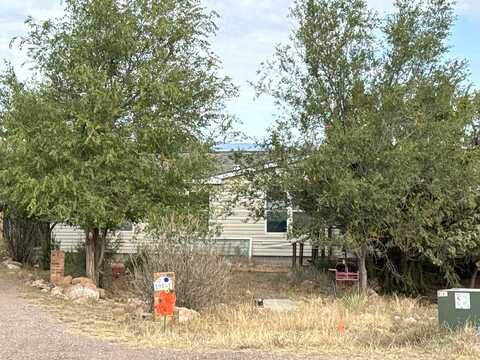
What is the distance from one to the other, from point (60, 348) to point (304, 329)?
3.41 meters

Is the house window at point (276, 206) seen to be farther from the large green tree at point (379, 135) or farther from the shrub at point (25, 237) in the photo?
the shrub at point (25, 237)

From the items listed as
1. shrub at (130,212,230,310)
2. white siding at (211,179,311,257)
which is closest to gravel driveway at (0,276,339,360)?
shrub at (130,212,230,310)

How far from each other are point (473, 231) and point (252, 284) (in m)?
5.57

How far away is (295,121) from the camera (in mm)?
14859

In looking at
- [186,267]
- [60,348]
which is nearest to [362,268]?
[186,267]

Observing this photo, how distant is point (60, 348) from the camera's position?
25.4 feet

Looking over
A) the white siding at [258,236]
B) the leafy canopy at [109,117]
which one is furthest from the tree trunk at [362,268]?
the white siding at [258,236]

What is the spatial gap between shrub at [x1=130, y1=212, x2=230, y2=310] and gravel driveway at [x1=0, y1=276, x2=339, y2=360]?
1836mm

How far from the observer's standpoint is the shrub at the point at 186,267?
1091 cm

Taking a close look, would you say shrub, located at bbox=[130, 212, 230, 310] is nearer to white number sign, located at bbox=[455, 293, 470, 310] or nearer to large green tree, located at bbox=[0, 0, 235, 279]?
large green tree, located at bbox=[0, 0, 235, 279]

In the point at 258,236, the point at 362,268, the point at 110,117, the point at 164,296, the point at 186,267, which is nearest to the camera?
the point at 164,296

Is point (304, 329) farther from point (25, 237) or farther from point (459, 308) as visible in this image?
point (25, 237)

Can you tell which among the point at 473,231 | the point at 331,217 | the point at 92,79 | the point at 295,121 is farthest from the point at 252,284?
the point at 92,79

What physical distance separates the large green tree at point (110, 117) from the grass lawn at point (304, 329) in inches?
84.8
